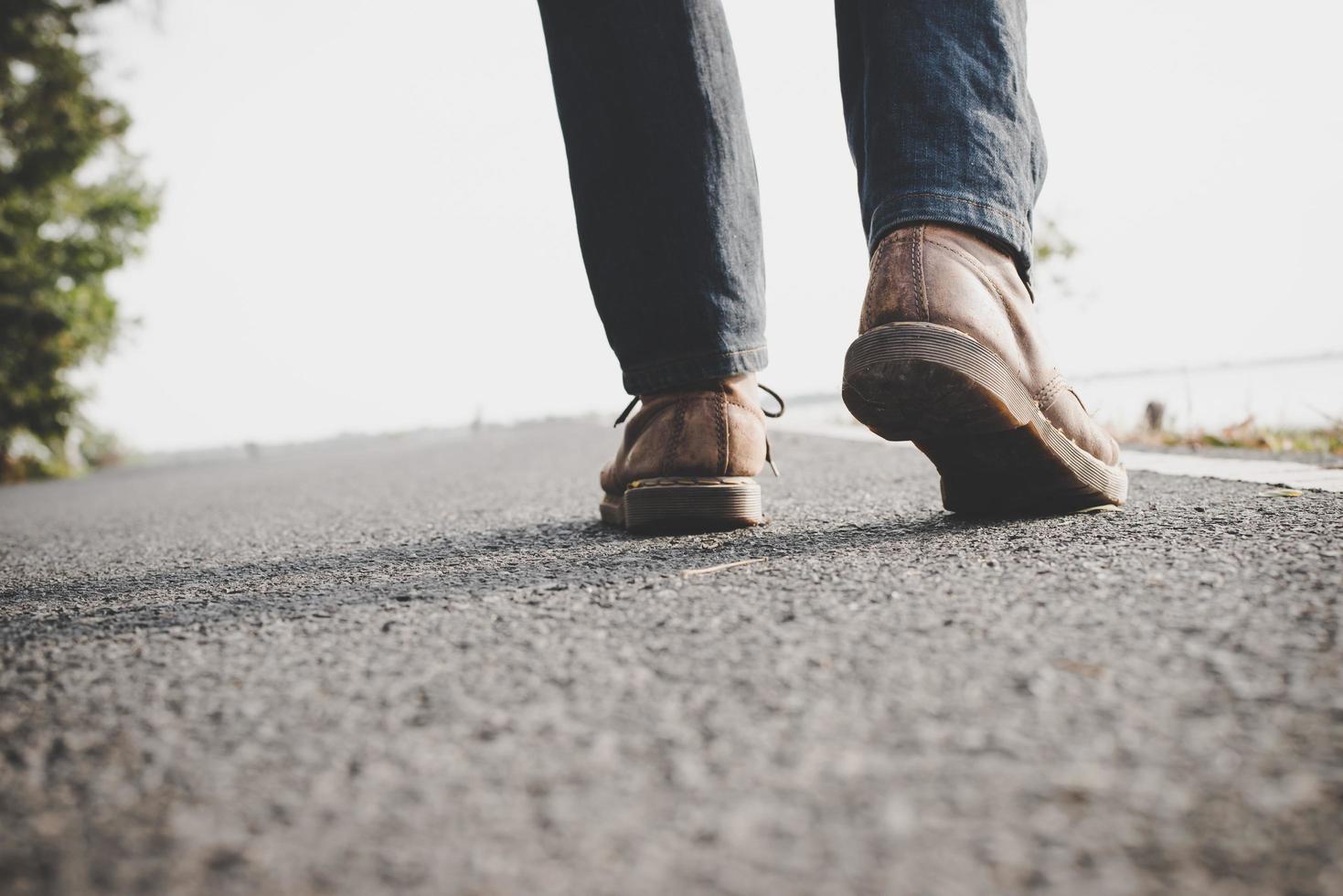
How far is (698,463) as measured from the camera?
145cm

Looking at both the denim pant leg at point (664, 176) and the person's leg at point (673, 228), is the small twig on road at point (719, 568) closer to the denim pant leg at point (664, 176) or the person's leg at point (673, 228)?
the person's leg at point (673, 228)

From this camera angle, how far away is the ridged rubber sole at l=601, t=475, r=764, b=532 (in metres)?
1.42

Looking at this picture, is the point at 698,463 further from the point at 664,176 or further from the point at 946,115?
the point at 946,115

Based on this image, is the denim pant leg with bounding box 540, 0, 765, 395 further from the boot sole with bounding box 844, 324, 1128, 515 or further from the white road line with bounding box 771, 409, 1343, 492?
the white road line with bounding box 771, 409, 1343, 492

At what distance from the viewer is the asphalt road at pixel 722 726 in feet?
1.41

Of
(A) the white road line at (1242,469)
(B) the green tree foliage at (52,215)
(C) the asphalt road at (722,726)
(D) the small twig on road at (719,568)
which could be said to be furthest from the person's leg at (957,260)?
(B) the green tree foliage at (52,215)

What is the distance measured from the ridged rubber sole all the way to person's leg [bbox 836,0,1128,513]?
31cm

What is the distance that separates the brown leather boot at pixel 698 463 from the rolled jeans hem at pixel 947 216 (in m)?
0.38

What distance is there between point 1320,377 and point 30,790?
7360mm

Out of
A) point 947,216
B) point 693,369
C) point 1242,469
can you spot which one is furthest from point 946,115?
point 1242,469

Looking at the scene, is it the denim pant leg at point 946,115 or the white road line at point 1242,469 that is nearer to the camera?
the denim pant leg at point 946,115

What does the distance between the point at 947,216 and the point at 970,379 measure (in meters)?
0.25

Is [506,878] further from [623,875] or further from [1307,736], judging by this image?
[1307,736]

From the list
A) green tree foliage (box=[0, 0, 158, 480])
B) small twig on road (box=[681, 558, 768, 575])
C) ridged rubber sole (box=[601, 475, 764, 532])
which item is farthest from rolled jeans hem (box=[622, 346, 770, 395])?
green tree foliage (box=[0, 0, 158, 480])
